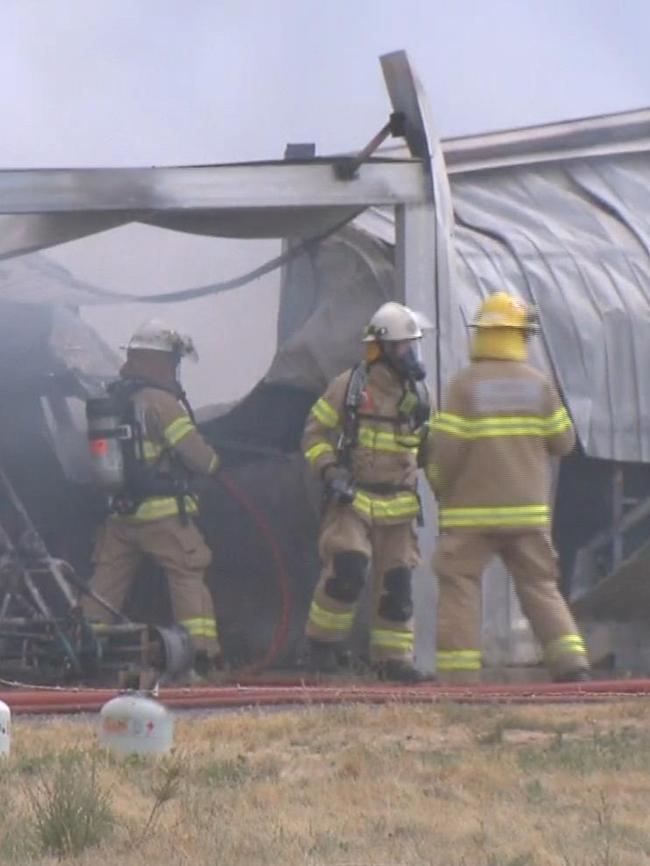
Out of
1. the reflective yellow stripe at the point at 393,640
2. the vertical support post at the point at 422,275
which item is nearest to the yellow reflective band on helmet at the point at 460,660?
the reflective yellow stripe at the point at 393,640

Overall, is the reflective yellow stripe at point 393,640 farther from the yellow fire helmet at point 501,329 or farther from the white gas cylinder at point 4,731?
the white gas cylinder at point 4,731

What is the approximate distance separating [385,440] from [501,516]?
92 cm

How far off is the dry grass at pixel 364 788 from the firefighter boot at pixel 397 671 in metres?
1.91

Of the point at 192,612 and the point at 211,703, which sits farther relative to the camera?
the point at 192,612

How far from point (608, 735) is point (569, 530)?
393cm

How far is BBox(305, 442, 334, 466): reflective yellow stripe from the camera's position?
395 inches

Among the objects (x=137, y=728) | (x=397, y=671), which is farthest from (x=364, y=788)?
(x=397, y=671)

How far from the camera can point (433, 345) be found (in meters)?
10.7

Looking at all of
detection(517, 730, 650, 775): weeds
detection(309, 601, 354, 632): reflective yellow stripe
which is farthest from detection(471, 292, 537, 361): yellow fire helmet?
detection(517, 730, 650, 775): weeds

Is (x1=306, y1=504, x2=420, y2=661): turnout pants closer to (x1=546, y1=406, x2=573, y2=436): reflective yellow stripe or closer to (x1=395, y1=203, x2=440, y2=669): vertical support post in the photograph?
(x1=395, y1=203, x2=440, y2=669): vertical support post

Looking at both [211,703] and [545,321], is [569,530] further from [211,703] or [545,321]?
[211,703]

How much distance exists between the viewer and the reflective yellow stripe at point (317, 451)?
10.0 meters

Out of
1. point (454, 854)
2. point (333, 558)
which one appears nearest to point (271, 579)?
point (333, 558)

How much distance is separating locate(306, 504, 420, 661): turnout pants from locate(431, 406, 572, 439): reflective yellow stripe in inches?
30.7
